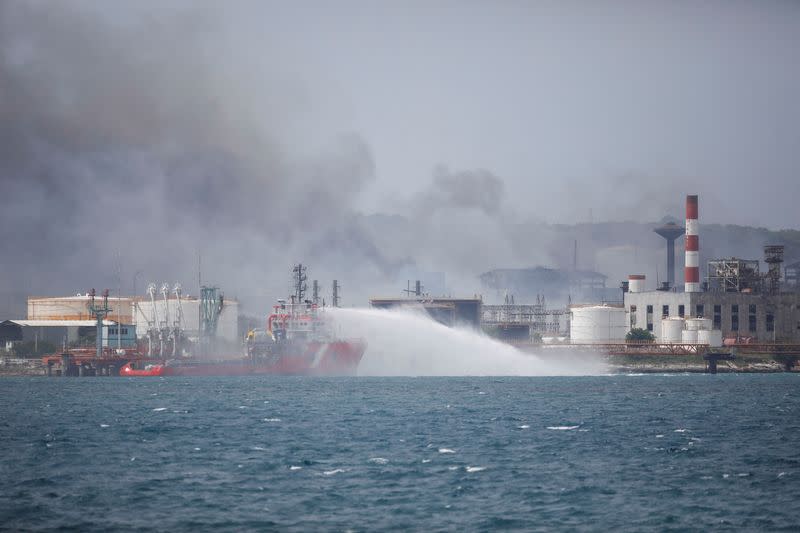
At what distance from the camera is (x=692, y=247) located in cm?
17525

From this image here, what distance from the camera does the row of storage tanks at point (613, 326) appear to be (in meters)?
169

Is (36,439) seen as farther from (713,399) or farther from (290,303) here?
(290,303)

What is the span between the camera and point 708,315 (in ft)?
578

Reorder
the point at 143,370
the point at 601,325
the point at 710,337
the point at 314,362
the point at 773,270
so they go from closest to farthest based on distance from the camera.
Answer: the point at 314,362 → the point at 710,337 → the point at 143,370 → the point at 773,270 → the point at 601,325

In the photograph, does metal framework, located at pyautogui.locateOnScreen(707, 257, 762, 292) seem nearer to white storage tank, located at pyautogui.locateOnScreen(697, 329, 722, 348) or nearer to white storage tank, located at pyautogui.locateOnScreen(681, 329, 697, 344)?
white storage tank, located at pyautogui.locateOnScreen(681, 329, 697, 344)

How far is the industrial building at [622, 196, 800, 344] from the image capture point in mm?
176125

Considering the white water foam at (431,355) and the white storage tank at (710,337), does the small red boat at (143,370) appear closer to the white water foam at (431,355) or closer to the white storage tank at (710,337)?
the white water foam at (431,355)

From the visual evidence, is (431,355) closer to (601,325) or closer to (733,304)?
(601,325)

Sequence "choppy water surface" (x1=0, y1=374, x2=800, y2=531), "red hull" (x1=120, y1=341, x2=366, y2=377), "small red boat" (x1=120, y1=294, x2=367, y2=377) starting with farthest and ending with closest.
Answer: "small red boat" (x1=120, y1=294, x2=367, y2=377)
"red hull" (x1=120, y1=341, x2=366, y2=377)
"choppy water surface" (x1=0, y1=374, x2=800, y2=531)

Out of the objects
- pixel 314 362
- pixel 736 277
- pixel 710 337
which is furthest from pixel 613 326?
pixel 314 362

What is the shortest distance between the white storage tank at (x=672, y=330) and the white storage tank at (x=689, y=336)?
1710 mm

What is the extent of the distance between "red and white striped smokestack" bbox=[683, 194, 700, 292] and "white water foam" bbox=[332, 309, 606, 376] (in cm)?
2296

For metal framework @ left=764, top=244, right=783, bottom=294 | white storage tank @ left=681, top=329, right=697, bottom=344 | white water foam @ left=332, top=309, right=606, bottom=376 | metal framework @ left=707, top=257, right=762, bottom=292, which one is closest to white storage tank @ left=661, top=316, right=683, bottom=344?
white storage tank @ left=681, top=329, right=697, bottom=344

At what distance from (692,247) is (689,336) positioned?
50.5ft
